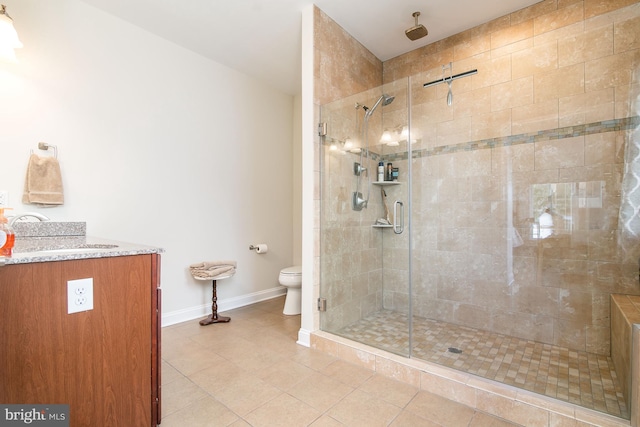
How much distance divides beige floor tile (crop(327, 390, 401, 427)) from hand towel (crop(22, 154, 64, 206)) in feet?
7.72

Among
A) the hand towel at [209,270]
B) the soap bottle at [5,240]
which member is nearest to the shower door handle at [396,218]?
the hand towel at [209,270]

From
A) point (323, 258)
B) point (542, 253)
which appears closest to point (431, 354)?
point (323, 258)

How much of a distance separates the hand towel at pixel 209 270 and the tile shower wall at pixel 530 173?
64.6 inches

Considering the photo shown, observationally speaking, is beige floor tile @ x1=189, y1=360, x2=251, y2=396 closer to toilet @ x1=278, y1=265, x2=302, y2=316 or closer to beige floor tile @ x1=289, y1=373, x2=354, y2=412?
beige floor tile @ x1=289, y1=373, x2=354, y2=412

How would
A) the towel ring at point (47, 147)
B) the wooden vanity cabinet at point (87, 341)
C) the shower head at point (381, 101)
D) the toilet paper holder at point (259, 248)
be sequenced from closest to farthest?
the wooden vanity cabinet at point (87, 341)
the towel ring at point (47, 147)
the shower head at point (381, 101)
the toilet paper holder at point (259, 248)

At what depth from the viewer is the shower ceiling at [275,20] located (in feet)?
7.82

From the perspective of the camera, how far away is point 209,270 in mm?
2842

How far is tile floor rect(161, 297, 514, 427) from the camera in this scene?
1511mm

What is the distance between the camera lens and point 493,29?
265cm

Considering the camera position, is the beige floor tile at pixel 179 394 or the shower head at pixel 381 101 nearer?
the beige floor tile at pixel 179 394

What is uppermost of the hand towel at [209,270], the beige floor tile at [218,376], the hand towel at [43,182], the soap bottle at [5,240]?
the hand towel at [43,182]

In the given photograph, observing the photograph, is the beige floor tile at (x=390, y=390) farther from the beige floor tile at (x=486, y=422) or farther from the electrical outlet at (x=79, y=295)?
the electrical outlet at (x=79, y=295)

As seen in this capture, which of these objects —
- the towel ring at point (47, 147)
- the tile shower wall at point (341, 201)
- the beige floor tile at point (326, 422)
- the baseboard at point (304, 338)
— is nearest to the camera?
the beige floor tile at point (326, 422)

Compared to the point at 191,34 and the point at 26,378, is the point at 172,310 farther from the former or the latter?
the point at 191,34
